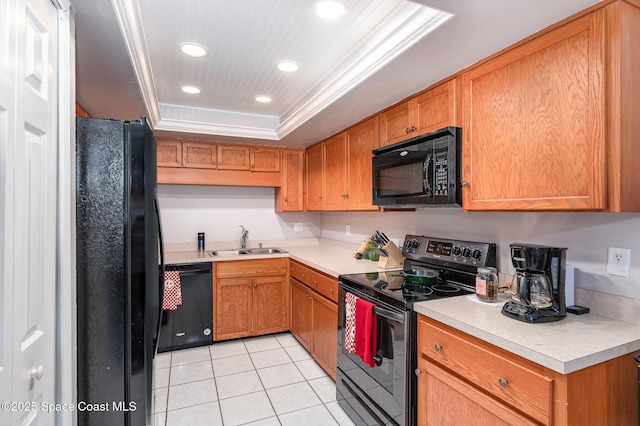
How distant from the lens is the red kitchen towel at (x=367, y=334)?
187 cm

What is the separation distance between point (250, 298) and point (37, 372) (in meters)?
2.46

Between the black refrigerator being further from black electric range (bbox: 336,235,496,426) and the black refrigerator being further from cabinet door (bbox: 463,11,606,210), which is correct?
cabinet door (bbox: 463,11,606,210)

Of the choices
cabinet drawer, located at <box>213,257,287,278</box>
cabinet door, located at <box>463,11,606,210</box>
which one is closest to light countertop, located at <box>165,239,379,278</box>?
cabinet drawer, located at <box>213,257,287,278</box>

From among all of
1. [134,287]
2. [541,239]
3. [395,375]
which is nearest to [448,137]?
[541,239]

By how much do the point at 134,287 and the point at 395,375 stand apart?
4.32 ft

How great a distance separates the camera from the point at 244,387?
2.51 m

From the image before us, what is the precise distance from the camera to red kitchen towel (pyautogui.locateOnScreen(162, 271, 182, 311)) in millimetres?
3043

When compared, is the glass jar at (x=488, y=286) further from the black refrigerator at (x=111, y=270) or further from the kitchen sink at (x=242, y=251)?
the kitchen sink at (x=242, y=251)

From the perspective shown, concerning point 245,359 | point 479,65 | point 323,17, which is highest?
point 323,17

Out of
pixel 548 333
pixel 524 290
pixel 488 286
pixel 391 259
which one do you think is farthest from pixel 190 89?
pixel 548 333

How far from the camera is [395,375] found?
5.65 ft

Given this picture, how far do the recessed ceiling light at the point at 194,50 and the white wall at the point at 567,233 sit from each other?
1.88 metres

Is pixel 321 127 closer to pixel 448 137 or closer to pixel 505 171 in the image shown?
pixel 448 137

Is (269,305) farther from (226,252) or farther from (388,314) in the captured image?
(388,314)
